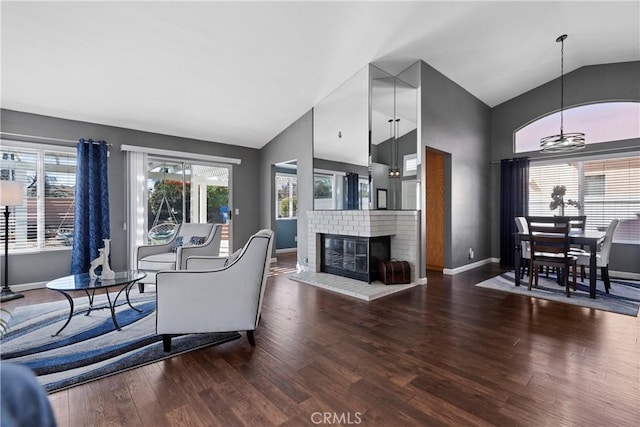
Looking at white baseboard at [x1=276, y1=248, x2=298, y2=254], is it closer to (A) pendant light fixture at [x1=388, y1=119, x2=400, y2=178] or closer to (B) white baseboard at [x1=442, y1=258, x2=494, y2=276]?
(B) white baseboard at [x1=442, y1=258, x2=494, y2=276]

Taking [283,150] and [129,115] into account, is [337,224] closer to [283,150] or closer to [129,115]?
[283,150]

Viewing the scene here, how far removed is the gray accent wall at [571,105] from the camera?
185 inches

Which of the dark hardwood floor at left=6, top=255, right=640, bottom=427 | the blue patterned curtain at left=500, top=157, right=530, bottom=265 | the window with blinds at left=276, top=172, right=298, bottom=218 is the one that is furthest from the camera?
the window with blinds at left=276, top=172, right=298, bottom=218

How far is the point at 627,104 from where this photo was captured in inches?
187

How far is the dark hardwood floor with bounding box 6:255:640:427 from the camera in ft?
5.15

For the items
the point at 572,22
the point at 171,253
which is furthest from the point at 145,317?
the point at 572,22

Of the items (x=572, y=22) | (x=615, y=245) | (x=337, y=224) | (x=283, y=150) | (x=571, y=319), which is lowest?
(x=571, y=319)

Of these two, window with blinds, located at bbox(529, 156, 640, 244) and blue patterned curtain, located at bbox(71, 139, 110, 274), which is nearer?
blue patterned curtain, located at bbox(71, 139, 110, 274)

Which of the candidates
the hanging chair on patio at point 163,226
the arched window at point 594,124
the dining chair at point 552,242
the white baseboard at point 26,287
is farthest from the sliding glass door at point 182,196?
the arched window at point 594,124

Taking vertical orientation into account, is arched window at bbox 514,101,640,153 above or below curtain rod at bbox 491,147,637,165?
above

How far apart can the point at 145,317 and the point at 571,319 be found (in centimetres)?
429

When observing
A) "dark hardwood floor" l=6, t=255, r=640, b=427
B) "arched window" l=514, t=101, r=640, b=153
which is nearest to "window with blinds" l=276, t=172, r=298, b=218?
"dark hardwood floor" l=6, t=255, r=640, b=427

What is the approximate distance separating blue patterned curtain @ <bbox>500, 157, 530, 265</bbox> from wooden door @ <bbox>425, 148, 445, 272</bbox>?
1519 millimetres

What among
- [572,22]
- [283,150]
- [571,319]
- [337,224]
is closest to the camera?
[571,319]
